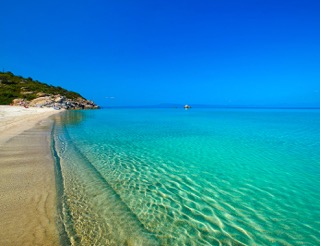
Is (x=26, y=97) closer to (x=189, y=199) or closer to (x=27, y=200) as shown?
(x=27, y=200)

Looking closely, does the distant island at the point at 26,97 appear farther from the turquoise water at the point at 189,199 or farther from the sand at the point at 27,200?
the turquoise water at the point at 189,199

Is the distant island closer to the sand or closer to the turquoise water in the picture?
the sand

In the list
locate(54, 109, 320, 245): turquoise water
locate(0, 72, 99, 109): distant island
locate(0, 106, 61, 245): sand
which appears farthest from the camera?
locate(0, 72, 99, 109): distant island

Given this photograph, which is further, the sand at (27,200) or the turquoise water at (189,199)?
the turquoise water at (189,199)

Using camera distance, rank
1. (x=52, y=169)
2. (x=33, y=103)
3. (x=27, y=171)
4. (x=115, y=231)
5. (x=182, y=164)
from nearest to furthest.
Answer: (x=115, y=231) → (x=27, y=171) → (x=52, y=169) → (x=182, y=164) → (x=33, y=103)

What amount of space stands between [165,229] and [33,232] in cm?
252

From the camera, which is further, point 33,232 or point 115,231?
point 115,231

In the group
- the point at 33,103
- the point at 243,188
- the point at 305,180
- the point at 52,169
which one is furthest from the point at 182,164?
the point at 33,103

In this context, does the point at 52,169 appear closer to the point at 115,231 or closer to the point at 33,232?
the point at 33,232

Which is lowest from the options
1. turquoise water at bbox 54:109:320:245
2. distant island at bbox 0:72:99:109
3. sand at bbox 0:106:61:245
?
turquoise water at bbox 54:109:320:245

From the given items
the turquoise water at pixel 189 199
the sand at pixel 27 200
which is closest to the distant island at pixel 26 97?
the sand at pixel 27 200

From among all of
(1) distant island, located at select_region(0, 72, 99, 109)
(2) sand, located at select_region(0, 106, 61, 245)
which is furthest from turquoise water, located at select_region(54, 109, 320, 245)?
(1) distant island, located at select_region(0, 72, 99, 109)

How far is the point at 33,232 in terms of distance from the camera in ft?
12.0

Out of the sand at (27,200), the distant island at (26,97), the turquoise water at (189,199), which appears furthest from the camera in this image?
the distant island at (26,97)
